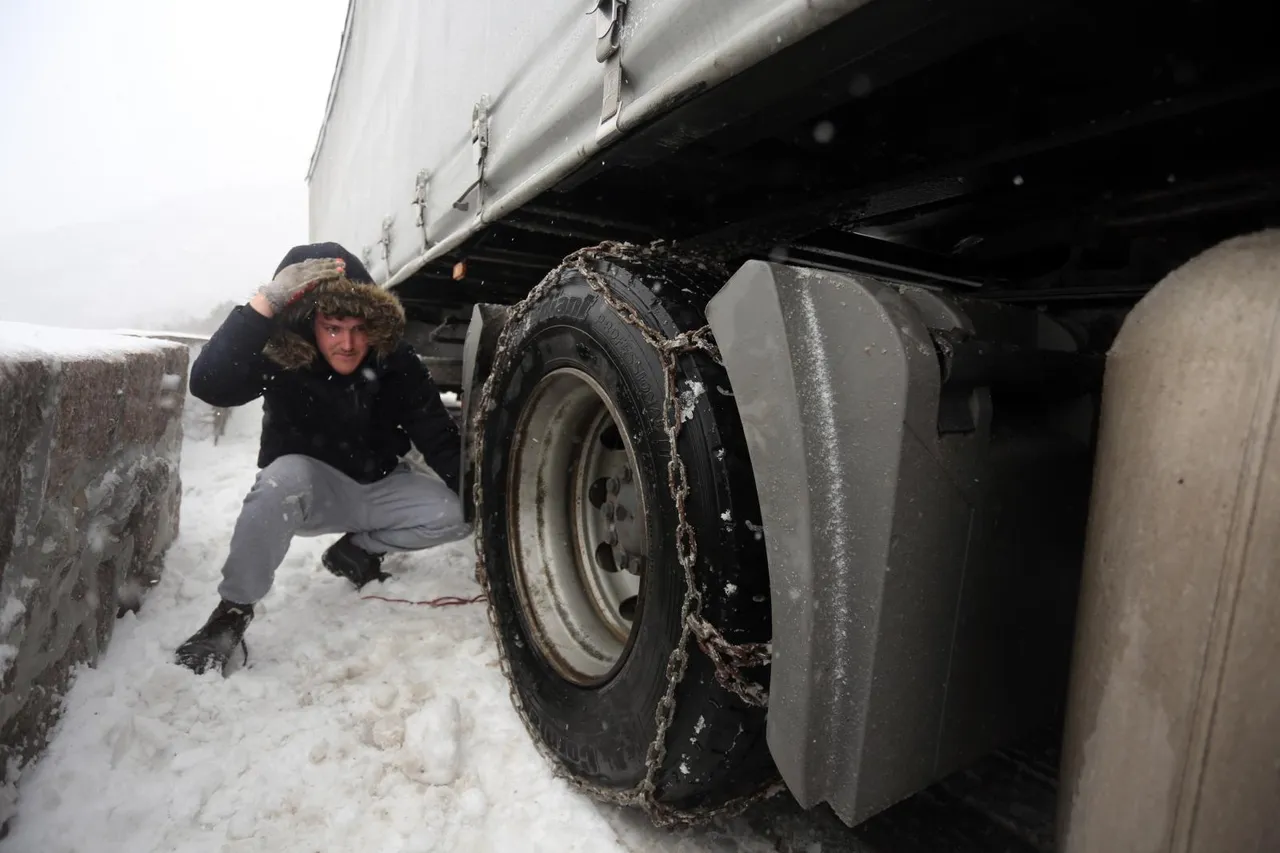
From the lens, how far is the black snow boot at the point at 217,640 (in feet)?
6.91

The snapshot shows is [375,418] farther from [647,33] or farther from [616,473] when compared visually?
[647,33]

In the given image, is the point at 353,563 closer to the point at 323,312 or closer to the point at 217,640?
the point at 217,640

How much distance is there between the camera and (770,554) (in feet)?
3.55

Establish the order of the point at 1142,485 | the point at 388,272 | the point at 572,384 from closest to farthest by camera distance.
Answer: the point at 1142,485
the point at 572,384
the point at 388,272

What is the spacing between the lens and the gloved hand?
243cm

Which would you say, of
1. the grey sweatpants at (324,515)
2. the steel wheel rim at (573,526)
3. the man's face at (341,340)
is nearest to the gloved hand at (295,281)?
the man's face at (341,340)

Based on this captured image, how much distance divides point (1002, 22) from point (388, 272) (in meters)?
3.33

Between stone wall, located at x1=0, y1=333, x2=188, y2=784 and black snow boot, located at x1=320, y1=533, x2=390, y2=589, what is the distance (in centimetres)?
69

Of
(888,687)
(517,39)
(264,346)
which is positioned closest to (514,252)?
(517,39)

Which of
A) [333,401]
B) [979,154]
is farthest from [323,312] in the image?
[979,154]

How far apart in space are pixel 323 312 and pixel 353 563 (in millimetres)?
1145

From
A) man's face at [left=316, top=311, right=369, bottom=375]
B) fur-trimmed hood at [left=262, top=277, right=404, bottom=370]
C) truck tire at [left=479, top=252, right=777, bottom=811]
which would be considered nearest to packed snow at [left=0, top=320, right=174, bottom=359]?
fur-trimmed hood at [left=262, top=277, right=404, bottom=370]

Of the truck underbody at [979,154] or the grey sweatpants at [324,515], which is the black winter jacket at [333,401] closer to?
the grey sweatpants at [324,515]

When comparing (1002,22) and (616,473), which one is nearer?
(1002,22)
